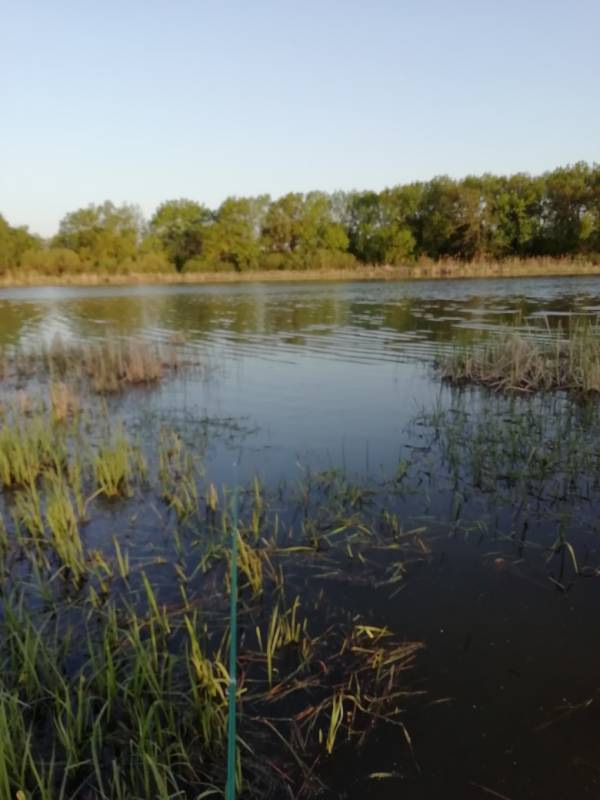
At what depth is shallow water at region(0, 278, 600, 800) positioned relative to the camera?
2777 millimetres

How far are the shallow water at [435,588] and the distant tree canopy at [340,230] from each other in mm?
63211

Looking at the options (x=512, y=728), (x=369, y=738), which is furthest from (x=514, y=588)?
(x=369, y=738)

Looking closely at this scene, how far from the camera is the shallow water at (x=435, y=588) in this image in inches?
109

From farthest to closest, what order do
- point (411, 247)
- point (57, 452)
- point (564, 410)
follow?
point (411, 247)
point (564, 410)
point (57, 452)

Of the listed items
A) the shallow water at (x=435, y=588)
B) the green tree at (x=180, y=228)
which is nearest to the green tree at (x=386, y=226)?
the green tree at (x=180, y=228)

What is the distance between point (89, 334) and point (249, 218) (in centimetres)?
7011

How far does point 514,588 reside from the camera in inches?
164

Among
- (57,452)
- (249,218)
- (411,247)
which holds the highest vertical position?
(249,218)

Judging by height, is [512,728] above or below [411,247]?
below

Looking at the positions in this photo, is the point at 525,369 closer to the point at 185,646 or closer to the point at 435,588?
the point at 435,588

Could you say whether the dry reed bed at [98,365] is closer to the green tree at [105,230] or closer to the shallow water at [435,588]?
the shallow water at [435,588]

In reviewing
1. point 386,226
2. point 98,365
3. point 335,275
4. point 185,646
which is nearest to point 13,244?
point 335,275

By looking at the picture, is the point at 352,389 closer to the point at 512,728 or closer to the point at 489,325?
the point at 512,728

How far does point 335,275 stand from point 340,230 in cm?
2250
